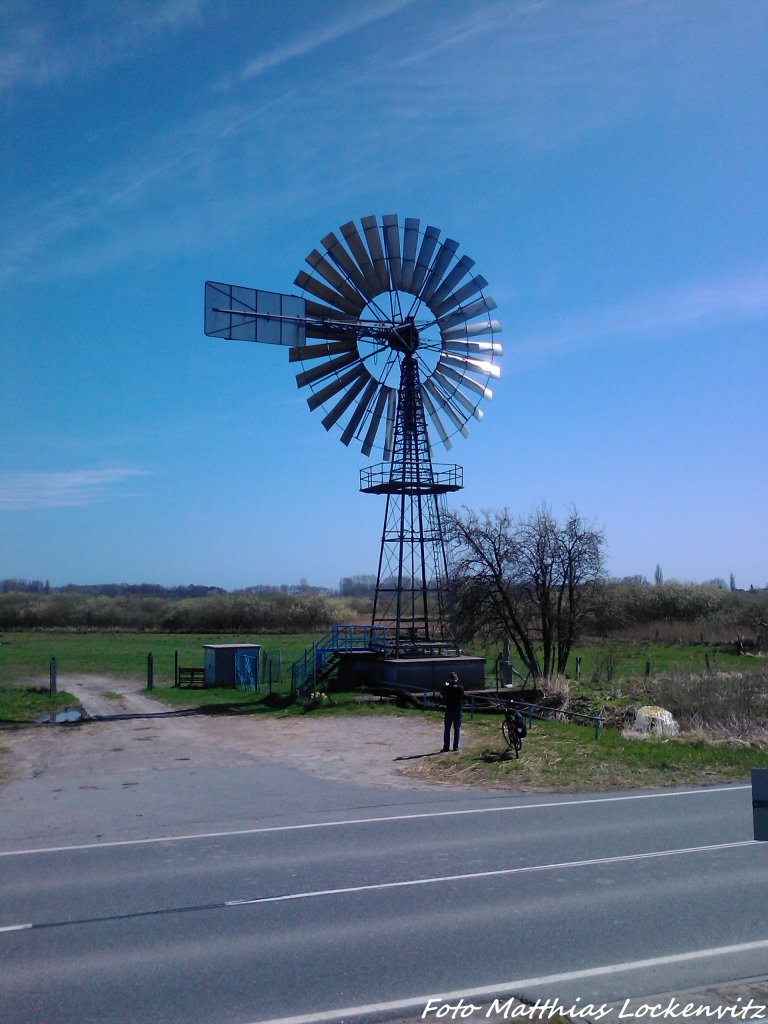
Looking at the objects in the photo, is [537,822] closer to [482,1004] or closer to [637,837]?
[637,837]

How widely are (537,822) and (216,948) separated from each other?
20.2ft

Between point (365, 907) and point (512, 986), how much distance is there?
2246mm

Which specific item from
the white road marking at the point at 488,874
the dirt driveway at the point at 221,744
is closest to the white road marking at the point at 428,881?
the white road marking at the point at 488,874

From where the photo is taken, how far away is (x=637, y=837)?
11.0 meters

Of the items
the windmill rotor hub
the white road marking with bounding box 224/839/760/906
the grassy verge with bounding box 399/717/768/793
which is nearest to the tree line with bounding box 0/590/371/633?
the windmill rotor hub

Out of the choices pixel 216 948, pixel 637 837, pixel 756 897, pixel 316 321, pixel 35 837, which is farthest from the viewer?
pixel 316 321

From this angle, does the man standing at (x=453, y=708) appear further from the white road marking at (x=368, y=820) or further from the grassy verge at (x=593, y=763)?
the white road marking at (x=368, y=820)

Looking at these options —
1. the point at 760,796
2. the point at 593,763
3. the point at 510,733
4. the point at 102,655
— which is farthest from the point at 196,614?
the point at 760,796

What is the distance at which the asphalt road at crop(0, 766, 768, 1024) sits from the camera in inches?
244

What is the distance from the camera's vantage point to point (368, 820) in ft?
41.4

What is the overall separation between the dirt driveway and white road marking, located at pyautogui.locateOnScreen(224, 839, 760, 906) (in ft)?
21.1

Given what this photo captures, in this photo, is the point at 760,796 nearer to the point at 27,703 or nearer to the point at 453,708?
the point at 453,708

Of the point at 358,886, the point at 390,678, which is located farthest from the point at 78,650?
the point at 358,886

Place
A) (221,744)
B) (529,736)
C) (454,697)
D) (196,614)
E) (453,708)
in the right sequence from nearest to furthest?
(454,697) → (453,708) → (529,736) → (221,744) → (196,614)
